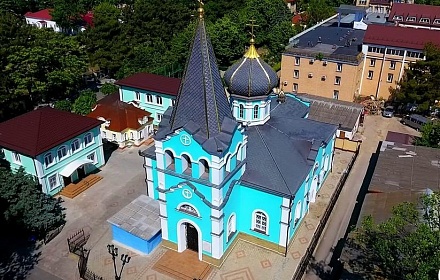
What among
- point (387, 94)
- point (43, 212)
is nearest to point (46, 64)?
point (43, 212)

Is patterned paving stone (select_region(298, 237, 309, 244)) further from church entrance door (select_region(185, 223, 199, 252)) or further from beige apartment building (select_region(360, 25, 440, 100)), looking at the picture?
beige apartment building (select_region(360, 25, 440, 100))

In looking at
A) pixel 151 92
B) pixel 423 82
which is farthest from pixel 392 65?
pixel 151 92

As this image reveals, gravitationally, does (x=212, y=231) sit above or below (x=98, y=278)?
above

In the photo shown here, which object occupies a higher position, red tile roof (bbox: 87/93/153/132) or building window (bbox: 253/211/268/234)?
red tile roof (bbox: 87/93/153/132)

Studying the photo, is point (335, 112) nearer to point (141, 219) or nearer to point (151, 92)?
point (151, 92)

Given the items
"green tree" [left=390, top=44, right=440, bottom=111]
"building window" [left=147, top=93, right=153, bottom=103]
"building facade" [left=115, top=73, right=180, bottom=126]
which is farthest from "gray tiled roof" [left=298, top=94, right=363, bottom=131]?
"building window" [left=147, top=93, right=153, bottom=103]

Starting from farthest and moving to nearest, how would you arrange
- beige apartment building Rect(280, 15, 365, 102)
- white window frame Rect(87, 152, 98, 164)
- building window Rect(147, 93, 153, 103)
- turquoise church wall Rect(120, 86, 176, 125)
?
1. beige apartment building Rect(280, 15, 365, 102)
2. building window Rect(147, 93, 153, 103)
3. turquoise church wall Rect(120, 86, 176, 125)
4. white window frame Rect(87, 152, 98, 164)

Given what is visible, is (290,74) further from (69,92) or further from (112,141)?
(69,92)
